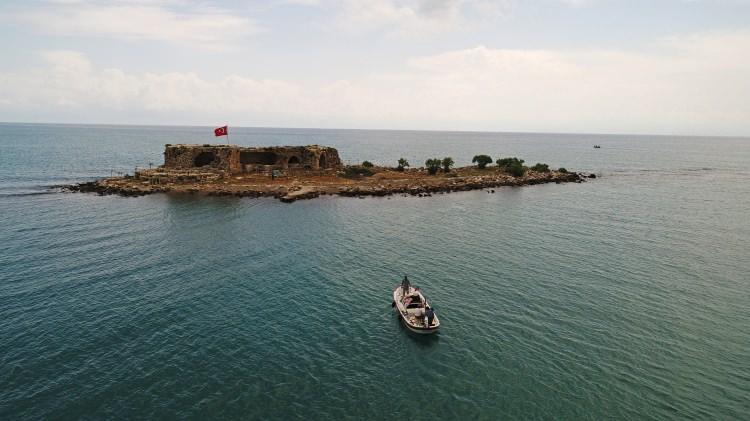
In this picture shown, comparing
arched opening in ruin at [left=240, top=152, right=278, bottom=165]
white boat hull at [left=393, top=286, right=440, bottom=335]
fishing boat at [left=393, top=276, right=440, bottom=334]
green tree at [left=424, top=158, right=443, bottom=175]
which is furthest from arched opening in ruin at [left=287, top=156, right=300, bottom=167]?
white boat hull at [left=393, top=286, right=440, bottom=335]

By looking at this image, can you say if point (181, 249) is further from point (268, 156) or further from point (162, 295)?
point (268, 156)

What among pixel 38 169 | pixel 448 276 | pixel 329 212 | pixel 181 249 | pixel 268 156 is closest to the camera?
pixel 448 276

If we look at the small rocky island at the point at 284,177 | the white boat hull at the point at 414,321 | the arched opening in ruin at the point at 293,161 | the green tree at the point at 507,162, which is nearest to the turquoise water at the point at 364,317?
the white boat hull at the point at 414,321

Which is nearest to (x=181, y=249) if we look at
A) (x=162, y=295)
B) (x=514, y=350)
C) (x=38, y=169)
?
(x=162, y=295)

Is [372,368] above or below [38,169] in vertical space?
below

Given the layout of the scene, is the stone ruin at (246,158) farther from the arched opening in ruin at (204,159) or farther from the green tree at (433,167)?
the green tree at (433,167)

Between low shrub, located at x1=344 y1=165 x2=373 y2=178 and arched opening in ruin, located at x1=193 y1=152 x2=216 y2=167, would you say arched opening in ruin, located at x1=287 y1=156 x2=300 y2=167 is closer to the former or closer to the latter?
low shrub, located at x1=344 y1=165 x2=373 y2=178
